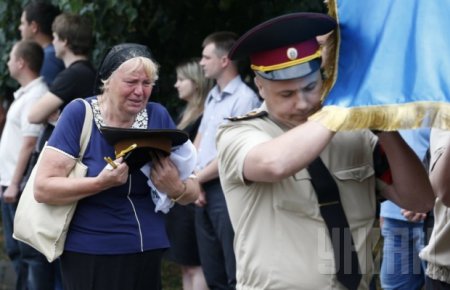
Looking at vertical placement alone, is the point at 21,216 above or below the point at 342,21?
below

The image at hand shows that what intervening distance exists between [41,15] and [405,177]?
198 inches

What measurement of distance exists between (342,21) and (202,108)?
12.9ft

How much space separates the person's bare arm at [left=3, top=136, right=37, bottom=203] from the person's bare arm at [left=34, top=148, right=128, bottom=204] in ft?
9.50

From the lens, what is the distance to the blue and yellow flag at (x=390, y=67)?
342 centimetres

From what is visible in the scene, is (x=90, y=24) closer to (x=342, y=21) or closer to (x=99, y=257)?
(x=99, y=257)

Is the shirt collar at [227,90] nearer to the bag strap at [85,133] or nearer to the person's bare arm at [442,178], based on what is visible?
the bag strap at [85,133]

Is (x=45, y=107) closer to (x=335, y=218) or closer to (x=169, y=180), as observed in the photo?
(x=169, y=180)

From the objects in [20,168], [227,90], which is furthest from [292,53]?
[20,168]

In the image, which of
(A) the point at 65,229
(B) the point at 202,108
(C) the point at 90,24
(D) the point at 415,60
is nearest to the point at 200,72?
(B) the point at 202,108

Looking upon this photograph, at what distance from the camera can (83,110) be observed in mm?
4836

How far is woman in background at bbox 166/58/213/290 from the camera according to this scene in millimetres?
7512

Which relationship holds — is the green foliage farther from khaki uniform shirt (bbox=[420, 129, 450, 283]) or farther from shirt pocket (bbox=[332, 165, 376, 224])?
shirt pocket (bbox=[332, 165, 376, 224])

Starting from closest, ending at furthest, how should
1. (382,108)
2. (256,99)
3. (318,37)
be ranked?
(382,108), (318,37), (256,99)

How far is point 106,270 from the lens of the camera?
4836 mm
